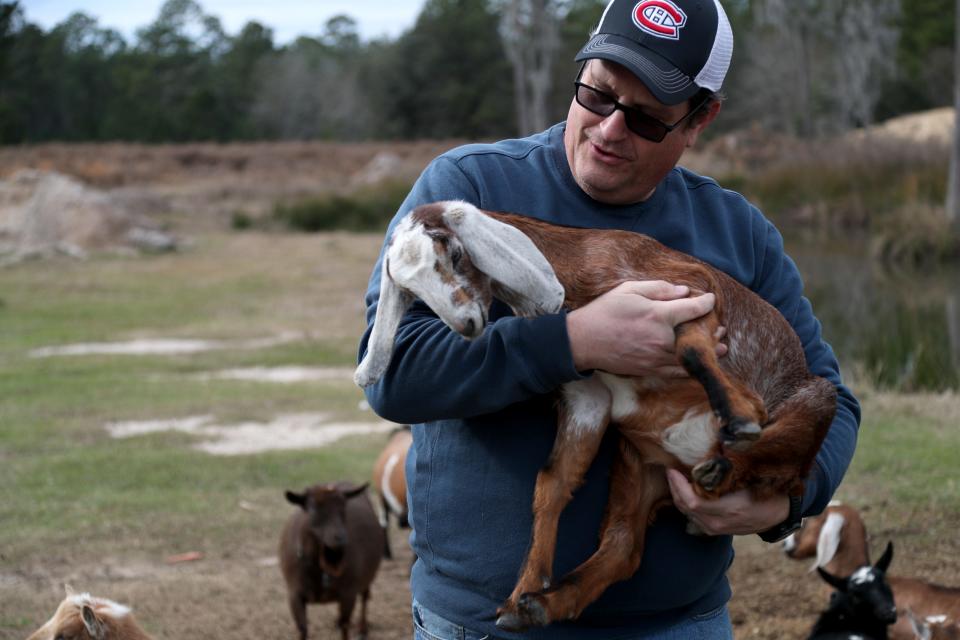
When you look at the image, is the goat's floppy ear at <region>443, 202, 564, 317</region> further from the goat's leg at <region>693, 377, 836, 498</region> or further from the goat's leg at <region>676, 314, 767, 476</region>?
the goat's leg at <region>693, 377, 836, 498</region>

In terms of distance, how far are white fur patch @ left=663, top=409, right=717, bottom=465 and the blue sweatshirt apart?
157mm

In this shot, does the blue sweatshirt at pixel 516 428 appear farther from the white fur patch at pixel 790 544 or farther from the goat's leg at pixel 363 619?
the goat's leg at pixel 363 619

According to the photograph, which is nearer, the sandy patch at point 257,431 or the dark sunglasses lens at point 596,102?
the dark sunglasses lens at point 596,102

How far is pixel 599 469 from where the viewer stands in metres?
2.77

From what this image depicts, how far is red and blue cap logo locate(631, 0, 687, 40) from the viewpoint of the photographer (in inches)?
110

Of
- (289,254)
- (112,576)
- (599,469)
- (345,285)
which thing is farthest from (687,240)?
(289,254)

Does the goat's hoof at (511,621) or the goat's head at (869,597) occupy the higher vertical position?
the goat's hoof at (511,621)

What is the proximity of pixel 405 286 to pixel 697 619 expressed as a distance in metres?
1.17

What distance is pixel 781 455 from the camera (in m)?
2.75

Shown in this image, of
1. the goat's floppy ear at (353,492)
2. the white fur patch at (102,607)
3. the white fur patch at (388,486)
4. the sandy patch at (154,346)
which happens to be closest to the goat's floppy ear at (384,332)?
the white fur patch at (102,607)

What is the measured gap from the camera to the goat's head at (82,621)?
450 cm

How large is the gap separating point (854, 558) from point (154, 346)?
35.0 feet

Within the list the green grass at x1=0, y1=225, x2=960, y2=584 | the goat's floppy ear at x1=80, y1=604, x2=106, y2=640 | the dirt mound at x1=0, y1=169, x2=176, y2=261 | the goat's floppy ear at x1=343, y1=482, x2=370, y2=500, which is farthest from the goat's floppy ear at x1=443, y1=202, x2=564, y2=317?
the dirt mound at x1=0, y1=169, x2=176, y2=261

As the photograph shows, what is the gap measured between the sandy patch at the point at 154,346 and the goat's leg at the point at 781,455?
1204 centimetres
